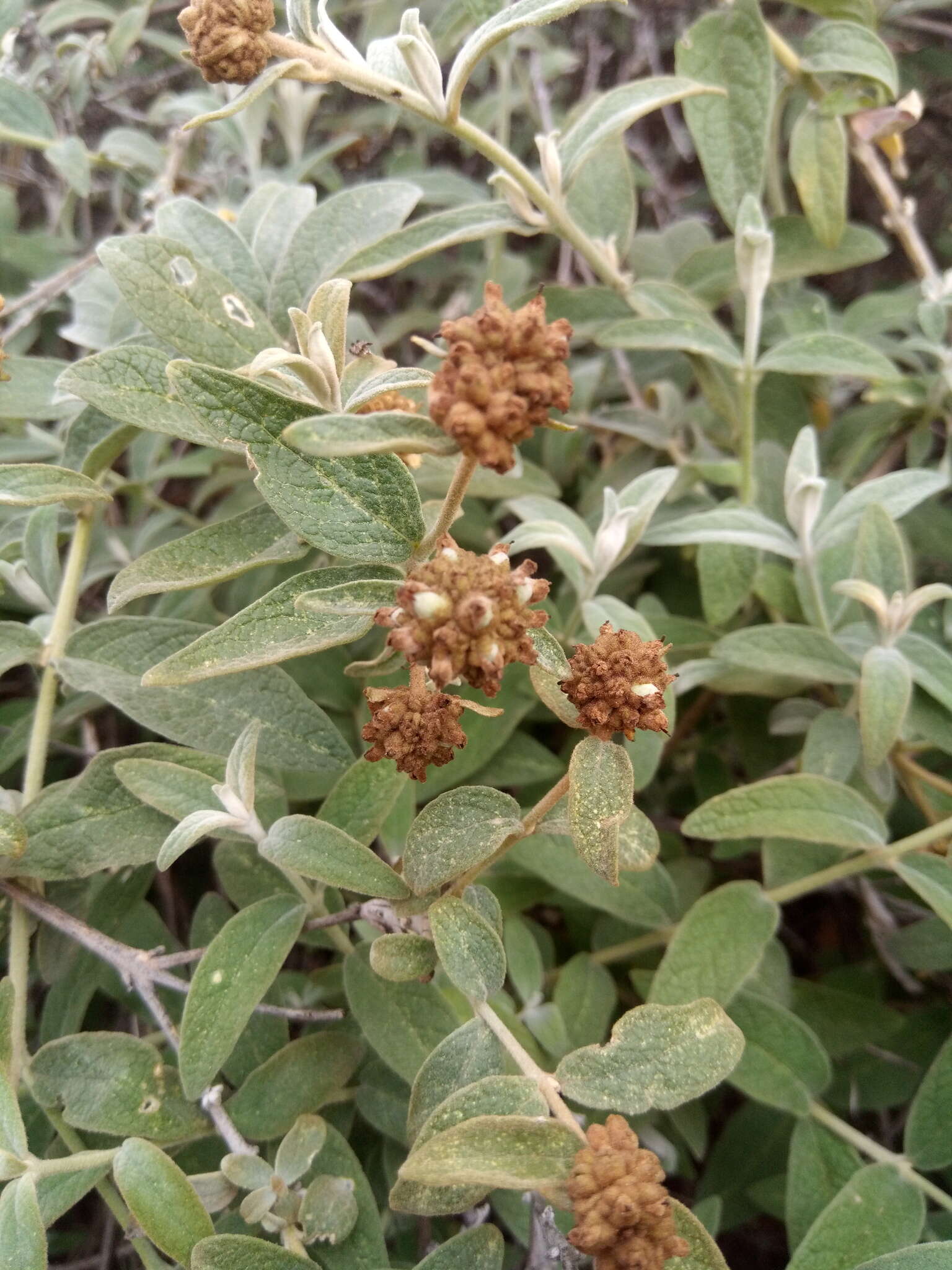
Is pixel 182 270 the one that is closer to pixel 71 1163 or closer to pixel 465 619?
pixel 465 619

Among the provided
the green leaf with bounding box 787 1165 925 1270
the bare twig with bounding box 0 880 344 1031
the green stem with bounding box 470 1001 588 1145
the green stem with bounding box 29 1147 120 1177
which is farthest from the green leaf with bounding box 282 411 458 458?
the green leaf with bounding box 787 1165 925 1270

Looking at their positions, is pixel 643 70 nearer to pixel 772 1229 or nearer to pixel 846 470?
pixel 846 470

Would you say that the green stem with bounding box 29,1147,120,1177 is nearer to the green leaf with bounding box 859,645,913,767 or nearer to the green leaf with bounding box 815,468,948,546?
the green leaf with bounding box 859,645,913,767

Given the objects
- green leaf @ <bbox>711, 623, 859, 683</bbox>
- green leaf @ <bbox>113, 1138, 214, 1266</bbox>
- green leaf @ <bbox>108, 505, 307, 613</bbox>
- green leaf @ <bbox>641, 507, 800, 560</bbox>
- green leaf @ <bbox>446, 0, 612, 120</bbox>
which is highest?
green leaf @ <bbox>446, 0, 612, 120</bbox>

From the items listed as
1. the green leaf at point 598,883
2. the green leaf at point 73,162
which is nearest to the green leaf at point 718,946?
the green leaf at point 598,883

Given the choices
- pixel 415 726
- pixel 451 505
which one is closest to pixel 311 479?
pixel 451 505

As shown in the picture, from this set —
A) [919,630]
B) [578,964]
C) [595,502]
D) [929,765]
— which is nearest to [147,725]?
[578,964]
